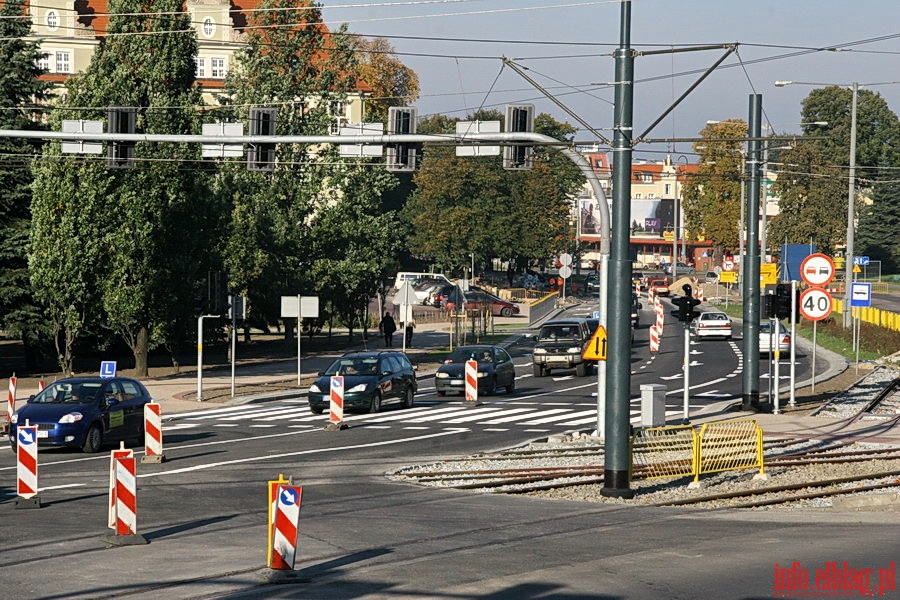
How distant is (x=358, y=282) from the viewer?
5516cm

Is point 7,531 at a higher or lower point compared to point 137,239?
lower

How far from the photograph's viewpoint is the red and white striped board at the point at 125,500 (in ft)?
49.1

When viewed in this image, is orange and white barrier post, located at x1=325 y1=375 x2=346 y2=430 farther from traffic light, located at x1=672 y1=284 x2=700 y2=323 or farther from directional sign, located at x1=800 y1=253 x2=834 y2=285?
directional sign, located at x1=800 y1=253 x2=834 y2=285

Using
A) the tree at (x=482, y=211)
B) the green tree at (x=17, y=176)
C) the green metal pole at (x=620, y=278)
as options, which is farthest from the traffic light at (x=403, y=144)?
the tree at (x=482, y=211)

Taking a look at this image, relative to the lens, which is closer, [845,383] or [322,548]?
[322,548]

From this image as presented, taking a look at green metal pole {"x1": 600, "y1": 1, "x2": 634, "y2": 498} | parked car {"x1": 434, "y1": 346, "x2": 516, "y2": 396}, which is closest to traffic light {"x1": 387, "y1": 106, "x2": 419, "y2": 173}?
green metal pole {"x1": 600, "y1": 1, "x2": 634, "y2": 498}

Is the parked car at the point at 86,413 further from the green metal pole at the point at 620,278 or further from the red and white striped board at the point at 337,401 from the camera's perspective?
the green metal pole at the point at 620,278

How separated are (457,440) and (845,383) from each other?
62.3 feet

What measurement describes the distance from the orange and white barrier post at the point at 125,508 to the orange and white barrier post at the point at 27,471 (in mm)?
3486

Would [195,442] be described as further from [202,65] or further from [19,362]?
[202,65]

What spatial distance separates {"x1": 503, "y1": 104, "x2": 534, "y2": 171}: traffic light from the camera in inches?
959

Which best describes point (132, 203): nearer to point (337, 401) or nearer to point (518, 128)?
point (337, 401)

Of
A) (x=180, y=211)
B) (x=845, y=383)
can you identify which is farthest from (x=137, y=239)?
(x=845, y=383)

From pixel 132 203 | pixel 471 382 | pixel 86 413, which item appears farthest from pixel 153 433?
pixel 132 203
